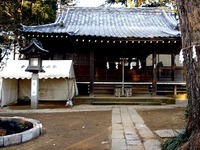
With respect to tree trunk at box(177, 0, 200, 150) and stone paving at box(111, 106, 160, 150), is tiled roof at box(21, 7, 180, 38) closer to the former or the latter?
stone paving at box(111, 106, 160, 150)

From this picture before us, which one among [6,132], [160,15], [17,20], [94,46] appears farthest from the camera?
[17,20]

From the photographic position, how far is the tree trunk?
13.1 ft

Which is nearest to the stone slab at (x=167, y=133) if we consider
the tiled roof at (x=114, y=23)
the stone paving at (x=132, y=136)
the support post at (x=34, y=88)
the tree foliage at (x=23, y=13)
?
the stone paving at (x=132, y=136)

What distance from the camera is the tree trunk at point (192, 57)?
13.1ft

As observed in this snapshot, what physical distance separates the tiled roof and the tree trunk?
32.5 feet

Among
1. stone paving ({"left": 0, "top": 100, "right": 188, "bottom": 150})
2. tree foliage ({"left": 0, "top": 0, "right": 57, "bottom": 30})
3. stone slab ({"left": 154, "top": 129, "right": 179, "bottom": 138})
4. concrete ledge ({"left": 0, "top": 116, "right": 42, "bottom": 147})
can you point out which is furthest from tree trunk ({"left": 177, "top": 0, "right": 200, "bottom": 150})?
tree foliage ({"left": 0, "top": 0, "right": 57, "bottom": 30})

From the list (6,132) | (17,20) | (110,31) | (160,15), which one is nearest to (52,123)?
(6,132)

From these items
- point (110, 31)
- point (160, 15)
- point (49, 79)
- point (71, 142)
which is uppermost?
point (160, 15)

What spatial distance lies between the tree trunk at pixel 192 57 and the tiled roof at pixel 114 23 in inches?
390

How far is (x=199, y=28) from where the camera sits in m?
3.96

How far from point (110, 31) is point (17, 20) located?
37.7ft

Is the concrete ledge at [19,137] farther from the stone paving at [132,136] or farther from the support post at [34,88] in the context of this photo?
the support post at [34,88]

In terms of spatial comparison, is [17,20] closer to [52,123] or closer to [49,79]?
[49,79]

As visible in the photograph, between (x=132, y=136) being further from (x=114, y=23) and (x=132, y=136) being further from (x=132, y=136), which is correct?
(x=114, y=23)
